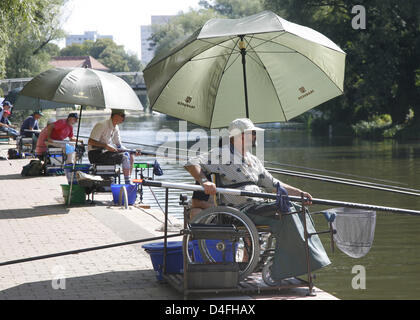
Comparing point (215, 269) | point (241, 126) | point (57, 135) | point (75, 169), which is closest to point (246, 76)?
point (241, 126)

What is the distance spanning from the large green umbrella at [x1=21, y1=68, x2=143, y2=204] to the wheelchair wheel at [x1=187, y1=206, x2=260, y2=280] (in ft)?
15.4

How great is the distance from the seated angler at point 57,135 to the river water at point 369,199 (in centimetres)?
205

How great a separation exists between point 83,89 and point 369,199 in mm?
6874

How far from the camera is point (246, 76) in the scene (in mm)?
8461

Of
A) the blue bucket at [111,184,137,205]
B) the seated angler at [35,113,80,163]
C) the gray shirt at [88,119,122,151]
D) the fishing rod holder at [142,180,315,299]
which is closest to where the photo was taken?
the fishing rod holder at [142,180,315,299]

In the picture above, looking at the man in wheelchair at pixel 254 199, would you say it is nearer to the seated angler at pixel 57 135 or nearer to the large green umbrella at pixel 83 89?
the large green umbrella at pixel 83 89

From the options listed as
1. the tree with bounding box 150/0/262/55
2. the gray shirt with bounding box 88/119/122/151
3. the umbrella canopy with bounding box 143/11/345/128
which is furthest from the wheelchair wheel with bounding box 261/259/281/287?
the tree with bounding box 150/0/262/55

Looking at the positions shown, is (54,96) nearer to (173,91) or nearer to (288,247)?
(173,91)

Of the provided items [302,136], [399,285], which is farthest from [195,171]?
→ [302,136]

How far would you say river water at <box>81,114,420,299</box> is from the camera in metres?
8.19

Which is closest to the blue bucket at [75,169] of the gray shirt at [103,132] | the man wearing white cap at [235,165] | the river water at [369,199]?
the gray shirt at [103,132]

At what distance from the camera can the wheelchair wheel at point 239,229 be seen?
19.6 feet

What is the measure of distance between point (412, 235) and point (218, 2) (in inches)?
4472

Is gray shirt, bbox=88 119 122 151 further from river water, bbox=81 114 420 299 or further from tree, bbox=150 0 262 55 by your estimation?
tree, bbox=150 0 262 55
